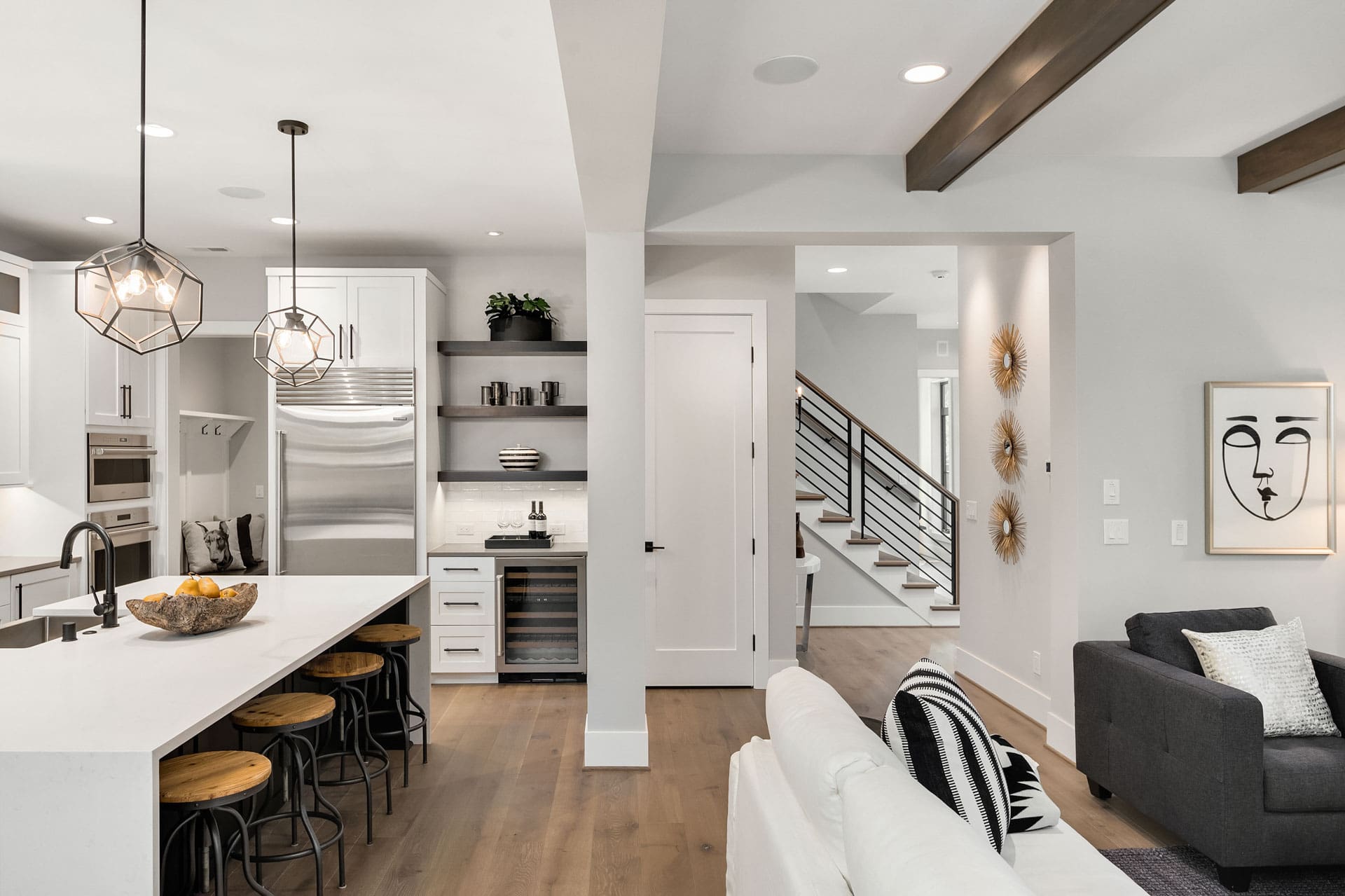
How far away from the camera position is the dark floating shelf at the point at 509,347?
17.9 ft

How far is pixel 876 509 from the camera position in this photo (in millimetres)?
7457

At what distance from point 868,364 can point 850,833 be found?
23.3ft

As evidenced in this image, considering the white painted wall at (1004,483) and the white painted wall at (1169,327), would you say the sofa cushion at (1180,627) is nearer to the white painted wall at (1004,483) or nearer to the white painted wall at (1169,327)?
the white painted wall at (1169,327)

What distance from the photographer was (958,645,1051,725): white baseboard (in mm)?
4246

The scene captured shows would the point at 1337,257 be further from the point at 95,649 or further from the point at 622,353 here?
the point at 95,649

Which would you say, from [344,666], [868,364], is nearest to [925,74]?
[344,666]

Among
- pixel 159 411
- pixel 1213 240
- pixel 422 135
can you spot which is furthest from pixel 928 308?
pixel 159 411

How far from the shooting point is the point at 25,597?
4391 millimetres

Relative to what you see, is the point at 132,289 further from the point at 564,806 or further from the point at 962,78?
the point at 962,78

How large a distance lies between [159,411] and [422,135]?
3.12m

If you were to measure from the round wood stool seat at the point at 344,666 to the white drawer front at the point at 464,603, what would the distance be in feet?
6.23

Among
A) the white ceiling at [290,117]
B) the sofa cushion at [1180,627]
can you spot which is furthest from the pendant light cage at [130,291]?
the sofa cushion at [1180,627]

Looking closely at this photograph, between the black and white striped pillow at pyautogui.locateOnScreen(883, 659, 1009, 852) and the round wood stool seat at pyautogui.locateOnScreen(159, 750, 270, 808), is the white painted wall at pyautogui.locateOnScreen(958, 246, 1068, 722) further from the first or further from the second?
the round wood stool seat at pyautogui.locateOnScreen(159, 750, 270, 808)

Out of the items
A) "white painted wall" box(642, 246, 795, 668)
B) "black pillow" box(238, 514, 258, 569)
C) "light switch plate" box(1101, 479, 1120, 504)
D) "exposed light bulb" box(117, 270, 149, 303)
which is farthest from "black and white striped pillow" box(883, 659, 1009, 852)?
"black pillow" box(238, 514, 258, 569)
